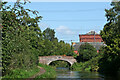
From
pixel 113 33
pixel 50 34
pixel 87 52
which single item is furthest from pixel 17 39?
pixel 50 34

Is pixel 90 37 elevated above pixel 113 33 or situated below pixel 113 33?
above

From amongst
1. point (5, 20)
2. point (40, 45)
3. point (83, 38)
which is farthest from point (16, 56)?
point (83, 38)

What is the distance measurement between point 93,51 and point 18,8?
6770cm

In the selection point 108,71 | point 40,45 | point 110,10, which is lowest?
point 108,71

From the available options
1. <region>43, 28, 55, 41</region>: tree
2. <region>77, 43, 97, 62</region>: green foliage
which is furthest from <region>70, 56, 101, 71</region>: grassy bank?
<region>43, 28, 55, 41</region>: tree

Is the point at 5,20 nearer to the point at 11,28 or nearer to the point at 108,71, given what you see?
the point at 11,28

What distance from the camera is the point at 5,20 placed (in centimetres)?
1217

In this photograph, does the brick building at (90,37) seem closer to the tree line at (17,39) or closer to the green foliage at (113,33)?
the tree line at (17,39)

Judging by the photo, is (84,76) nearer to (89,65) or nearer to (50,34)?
(89,65)

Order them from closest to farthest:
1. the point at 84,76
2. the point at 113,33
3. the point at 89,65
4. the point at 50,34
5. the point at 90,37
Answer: the point at 84,76
the point at 113,33
the point at 89,65
the point at 50,34
the point at 90,37

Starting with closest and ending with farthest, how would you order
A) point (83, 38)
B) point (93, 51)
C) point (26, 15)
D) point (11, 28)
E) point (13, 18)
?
point (26, 15)
point (13, 18)
point (11, 28)
point (93, 51)
point (83, 38)

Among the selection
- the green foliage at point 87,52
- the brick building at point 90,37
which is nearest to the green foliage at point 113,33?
the green foliage at point 87,52

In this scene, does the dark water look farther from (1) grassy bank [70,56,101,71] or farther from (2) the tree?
(2) the tree

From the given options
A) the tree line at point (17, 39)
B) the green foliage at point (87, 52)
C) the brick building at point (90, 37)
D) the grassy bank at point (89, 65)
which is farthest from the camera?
the brick building at point (90, 37)
